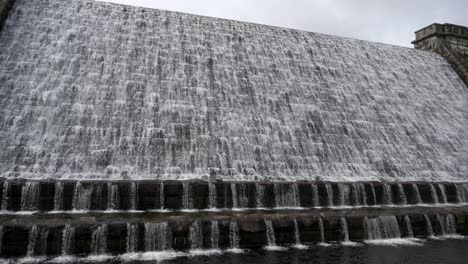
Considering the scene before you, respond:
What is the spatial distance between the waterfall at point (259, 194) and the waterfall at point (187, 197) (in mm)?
2134

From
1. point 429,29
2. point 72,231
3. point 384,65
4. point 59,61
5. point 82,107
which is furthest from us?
point 429,29

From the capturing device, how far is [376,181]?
1568 centimetres

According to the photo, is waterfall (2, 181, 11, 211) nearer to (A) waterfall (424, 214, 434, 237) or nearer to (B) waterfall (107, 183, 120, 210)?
(B) waterfall (107, 183, 120, 210)

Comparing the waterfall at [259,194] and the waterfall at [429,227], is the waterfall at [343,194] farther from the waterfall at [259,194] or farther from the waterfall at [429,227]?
the waterfall at [259,194]

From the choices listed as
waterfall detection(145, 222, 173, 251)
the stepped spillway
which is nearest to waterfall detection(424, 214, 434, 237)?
the stepped spillway

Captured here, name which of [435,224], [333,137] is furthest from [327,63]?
[435,224]

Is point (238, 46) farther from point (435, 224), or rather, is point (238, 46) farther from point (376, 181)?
point (435, 224)

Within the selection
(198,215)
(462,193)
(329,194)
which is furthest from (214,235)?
(462,193)

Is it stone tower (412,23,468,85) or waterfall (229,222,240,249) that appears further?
stone tower (412,23,468,85)

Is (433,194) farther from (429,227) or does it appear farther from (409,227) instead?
(409,227)

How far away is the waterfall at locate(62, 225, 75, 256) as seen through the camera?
10578 millimetres

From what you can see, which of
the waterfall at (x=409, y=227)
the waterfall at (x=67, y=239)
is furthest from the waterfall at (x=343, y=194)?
the waterfall at (x=67, y=239)

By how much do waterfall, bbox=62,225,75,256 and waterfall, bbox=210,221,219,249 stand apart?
3.56 meters

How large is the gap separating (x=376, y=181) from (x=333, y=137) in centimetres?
269
